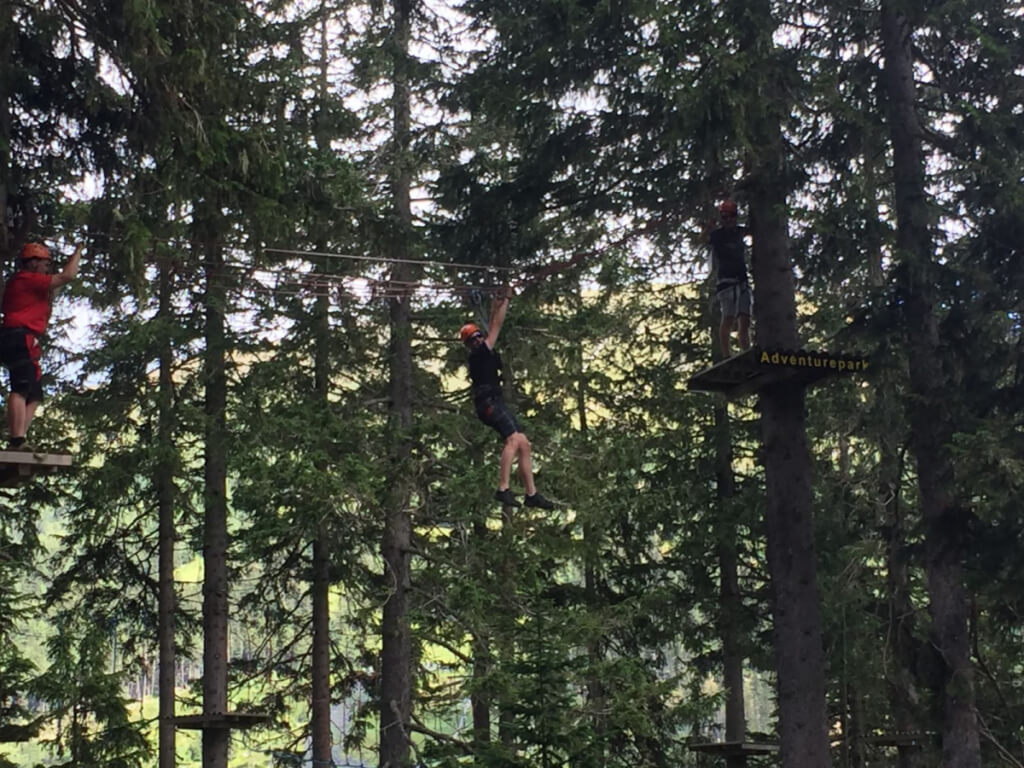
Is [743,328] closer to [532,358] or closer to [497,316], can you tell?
[497,316]

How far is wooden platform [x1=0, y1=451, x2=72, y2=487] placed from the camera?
776 cm

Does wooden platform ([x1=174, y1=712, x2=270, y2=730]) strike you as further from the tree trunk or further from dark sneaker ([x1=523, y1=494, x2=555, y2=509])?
the tree trunk

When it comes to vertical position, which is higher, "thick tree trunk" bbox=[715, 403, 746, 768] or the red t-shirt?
the red t-shirt

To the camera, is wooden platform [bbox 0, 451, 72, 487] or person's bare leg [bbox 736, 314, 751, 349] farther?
person's bare leg [bbox 736, 314, 751, 349]

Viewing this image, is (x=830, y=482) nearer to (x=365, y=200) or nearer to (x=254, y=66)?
(x=365, y=200)

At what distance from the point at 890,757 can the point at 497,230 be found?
1305cm

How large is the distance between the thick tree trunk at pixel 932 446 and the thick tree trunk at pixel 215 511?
8.79 metres

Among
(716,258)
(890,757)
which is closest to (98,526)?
(716,258)

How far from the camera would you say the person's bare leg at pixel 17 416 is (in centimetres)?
827

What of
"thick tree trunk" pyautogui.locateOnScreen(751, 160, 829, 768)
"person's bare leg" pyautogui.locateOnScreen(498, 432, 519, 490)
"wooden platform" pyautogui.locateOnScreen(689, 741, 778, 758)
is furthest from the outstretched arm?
"wooden platform" pyautogui.locateOnScreen(689, 741, 778, 758)

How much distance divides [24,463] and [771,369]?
616cm

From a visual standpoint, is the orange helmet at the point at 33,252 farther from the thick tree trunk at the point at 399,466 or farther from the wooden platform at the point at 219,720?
the wooden platform at the point at 219,720

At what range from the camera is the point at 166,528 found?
1783cm

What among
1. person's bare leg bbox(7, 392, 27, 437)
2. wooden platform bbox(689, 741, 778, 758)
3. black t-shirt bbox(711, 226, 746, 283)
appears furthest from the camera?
wooden platform bbox(689, 741, 778, 758)
